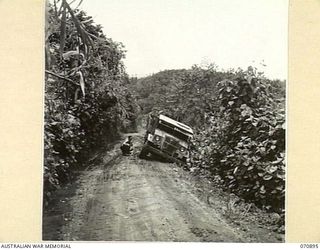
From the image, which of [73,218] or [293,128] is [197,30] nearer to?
[293,128]

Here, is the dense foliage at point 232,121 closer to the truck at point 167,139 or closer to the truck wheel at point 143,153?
the truck at point 167,139

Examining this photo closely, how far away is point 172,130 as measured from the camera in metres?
1.69

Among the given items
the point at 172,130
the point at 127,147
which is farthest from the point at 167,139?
the point at 127,147

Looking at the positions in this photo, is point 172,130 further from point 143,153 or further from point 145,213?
point 145,213

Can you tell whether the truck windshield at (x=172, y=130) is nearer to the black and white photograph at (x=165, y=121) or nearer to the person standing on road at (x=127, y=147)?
the black and white photograph at (x=165, y=121)

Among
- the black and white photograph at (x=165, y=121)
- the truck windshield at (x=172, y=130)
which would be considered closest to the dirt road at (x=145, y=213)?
the black and white photograph at (x=165, y=121)

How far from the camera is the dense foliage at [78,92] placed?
5.47 feet

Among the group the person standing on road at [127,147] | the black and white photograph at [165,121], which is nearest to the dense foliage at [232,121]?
the black and white photograph at [165,121]

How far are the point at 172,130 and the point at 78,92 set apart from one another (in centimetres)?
33

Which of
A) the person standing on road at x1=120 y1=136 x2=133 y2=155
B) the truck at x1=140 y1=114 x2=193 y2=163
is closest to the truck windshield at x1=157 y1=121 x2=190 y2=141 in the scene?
the truck at x1=140 y1=114 x2=193 y2=163

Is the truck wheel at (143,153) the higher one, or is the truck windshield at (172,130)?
the truck windshield at (172,130)

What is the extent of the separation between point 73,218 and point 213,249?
0.46 metres

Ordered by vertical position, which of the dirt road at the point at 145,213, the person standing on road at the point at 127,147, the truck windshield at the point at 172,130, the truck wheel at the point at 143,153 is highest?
the truck windshield at the point at 172,130

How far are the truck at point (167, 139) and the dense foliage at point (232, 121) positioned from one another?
0.03m
